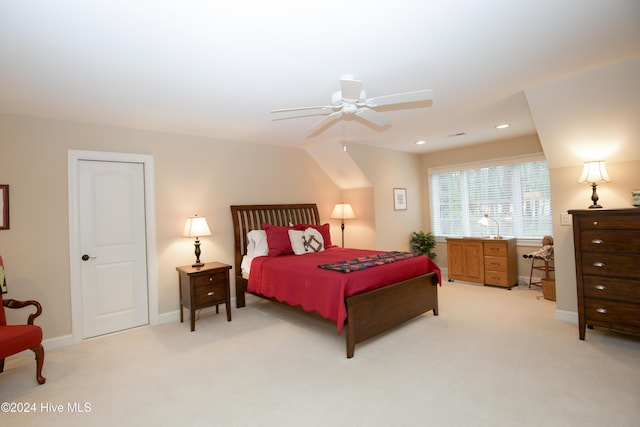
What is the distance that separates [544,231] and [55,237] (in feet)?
22.7

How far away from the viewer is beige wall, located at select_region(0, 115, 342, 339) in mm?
3350

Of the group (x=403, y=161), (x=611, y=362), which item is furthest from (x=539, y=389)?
(x=403, y=161)

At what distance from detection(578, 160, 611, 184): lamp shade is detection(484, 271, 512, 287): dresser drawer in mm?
2205

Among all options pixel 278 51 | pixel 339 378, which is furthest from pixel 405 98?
pixel 339 378

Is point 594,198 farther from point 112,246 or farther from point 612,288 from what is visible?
point 112,246

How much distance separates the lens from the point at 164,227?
4238 mm

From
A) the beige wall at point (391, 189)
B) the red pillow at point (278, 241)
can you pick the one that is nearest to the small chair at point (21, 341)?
the red pillow at point (278, 241)

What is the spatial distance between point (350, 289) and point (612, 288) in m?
2.45

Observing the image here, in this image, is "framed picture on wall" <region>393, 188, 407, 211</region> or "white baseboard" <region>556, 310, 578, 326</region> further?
"framed picture on wall" <region>393, 188, 407, 211</region>

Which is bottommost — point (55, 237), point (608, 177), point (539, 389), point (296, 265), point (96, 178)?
point (539, 389)

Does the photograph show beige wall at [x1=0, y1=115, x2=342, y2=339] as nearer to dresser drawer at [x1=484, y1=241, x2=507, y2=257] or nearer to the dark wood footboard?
the dark wood footboard

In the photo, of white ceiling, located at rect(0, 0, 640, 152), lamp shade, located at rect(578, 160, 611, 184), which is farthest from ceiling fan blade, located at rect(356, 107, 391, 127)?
lamp shade, located at rect(578, 160, 611, 184)

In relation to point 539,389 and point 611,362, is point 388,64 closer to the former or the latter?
point 539,389

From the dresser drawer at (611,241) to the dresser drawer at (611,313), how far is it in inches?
19.4
